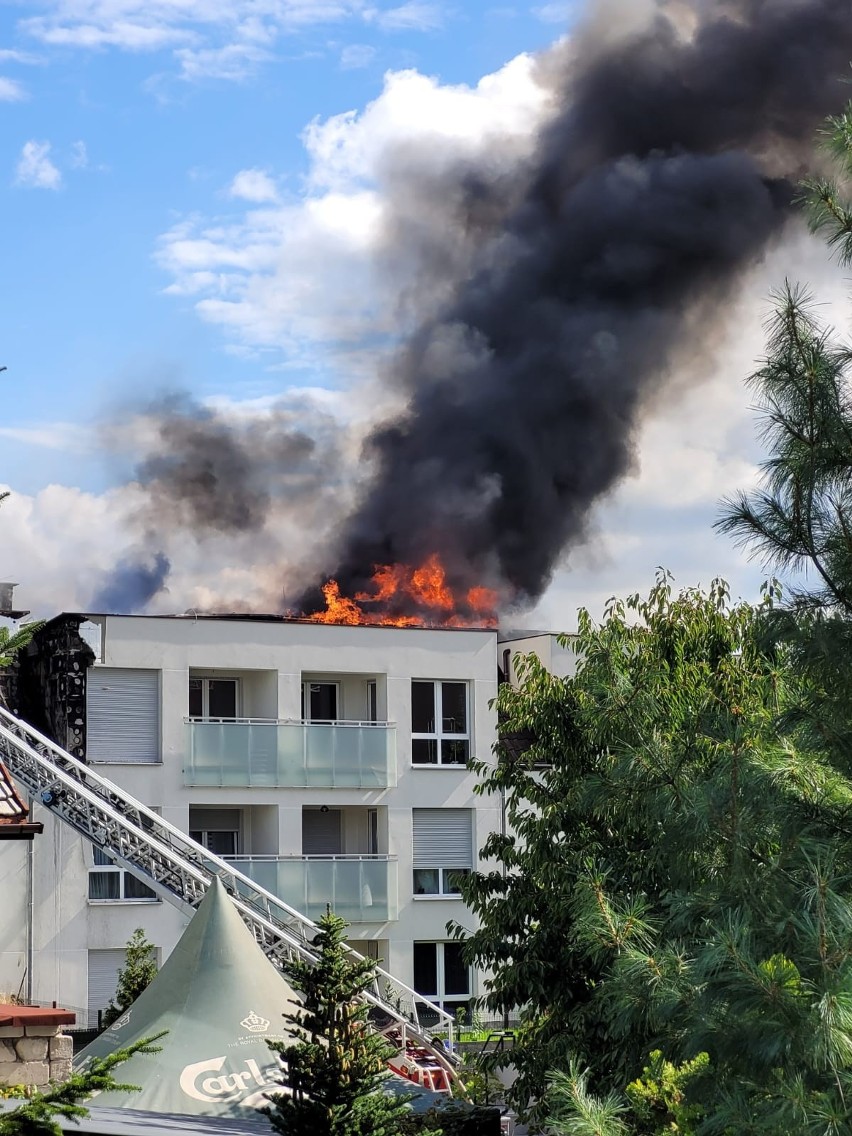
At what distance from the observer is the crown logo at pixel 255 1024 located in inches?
676

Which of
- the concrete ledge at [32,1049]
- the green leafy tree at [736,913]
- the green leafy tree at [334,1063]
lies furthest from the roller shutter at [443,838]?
the green leafy tree at [736,913]

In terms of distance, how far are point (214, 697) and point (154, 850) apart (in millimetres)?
9214

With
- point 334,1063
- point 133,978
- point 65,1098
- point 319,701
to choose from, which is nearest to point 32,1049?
point 334,1063

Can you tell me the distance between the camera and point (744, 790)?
7234 millimetres

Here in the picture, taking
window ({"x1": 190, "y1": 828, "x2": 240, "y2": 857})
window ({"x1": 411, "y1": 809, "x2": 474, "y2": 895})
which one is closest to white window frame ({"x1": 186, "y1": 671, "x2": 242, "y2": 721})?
window ({"x1": 190, "y1": 828, "x2": 240, "y2": 857})

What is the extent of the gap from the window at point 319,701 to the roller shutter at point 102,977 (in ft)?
22.8

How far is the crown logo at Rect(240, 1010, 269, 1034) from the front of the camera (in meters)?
17.2

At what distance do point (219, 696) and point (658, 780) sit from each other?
28.4 metres

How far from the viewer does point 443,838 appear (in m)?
36.1

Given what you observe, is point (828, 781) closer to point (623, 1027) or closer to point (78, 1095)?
point (623, 1027)

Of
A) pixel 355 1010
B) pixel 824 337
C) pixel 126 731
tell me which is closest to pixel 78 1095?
pixel 824 337

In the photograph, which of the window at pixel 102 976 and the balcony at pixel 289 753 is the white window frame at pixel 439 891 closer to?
the balcony at pixel 289 753

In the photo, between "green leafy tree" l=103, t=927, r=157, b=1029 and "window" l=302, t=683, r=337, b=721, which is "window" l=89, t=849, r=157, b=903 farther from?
"window" l=302, t=683, r=337, b=721

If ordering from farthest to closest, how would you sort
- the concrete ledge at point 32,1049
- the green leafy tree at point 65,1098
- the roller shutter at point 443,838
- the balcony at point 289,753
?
the roller shutter at point 443,838 < the balcony at point 289,753 < the concrete ledge at point 32,1049 < the green leafy tree at point 65,1098
